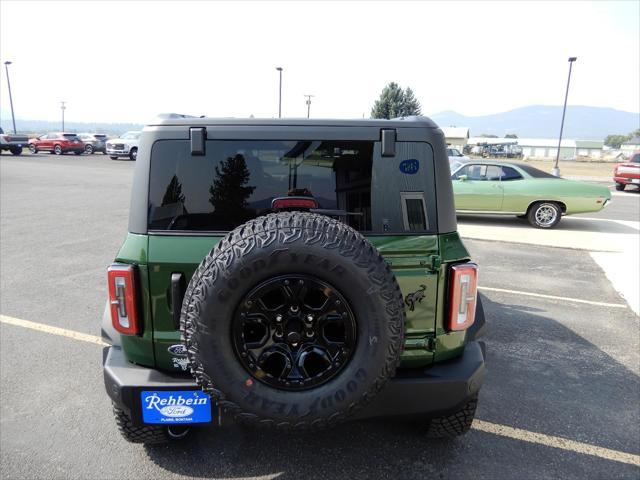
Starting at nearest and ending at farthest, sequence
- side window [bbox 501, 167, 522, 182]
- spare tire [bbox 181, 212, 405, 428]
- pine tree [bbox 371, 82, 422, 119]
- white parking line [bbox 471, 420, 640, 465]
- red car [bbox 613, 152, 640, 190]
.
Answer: spare tire [bbox 181, 212, 405, 428]
white parking line [bbox 471, 420, 640, 465]
side window [bbox 501, 167, 522, 182]
red car [bbox 613, 152, 640, 190]
pine tree [bbox 371, 82, 422, 119]

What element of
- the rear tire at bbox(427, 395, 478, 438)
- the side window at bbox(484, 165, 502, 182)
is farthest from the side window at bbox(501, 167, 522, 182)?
the rear tire at bbox(427, 395, 478, 438)

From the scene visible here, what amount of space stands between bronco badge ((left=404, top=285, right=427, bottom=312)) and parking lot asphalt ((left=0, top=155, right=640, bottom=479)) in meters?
0.63

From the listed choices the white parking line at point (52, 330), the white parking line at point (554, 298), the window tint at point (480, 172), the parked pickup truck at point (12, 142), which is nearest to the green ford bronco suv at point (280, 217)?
the white parking line at point (52, 330)

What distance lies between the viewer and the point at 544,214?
418 inches

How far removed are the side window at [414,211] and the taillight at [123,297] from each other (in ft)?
4.65

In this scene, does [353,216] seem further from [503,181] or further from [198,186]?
[503,181]

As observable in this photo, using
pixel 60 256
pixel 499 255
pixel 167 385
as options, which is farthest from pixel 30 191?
pixel 167 385

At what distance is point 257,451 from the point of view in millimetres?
2697

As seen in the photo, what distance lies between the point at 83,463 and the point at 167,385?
92cm

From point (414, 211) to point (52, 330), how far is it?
12.7 ft

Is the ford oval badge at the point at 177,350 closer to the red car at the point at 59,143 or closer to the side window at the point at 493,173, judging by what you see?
the side window at the point at 493,173

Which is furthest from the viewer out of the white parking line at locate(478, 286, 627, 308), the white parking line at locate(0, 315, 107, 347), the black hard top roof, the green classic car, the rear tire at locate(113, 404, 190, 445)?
the green classic car

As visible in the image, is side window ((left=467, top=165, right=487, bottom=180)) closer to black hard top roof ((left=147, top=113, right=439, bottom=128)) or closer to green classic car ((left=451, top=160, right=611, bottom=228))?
green classic car ((left=451, top=160, right=611, bottom=228))

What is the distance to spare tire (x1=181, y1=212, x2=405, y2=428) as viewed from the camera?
75.2 inches
